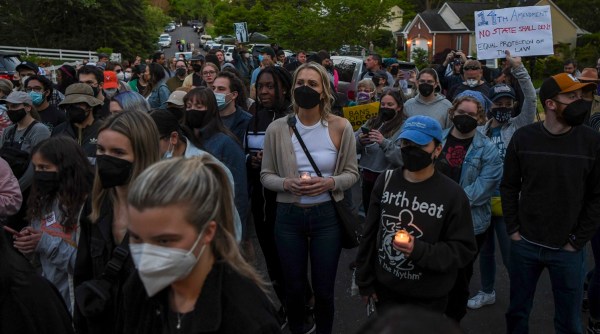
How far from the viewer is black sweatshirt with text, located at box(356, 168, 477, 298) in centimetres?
321

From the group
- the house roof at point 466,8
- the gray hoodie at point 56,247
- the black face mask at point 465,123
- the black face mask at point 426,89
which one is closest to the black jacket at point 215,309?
the gray hoodie at point 56,247

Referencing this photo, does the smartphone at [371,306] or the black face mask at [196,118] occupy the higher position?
the black face mask at [196,118]

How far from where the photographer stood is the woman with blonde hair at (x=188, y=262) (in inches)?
75.1

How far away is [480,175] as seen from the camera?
14.5 ft

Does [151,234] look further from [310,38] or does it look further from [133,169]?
[310,38]

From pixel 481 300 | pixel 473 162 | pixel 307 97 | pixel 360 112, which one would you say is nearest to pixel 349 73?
pixel 360 112

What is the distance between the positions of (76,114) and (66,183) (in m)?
2.02

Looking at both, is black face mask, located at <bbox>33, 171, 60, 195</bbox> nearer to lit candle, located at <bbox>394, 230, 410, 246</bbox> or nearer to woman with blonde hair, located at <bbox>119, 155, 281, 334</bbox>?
woman with blonde hair, located at <bbox>119, 155, 281, 334</bbox>

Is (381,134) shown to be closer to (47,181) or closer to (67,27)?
(47,181)

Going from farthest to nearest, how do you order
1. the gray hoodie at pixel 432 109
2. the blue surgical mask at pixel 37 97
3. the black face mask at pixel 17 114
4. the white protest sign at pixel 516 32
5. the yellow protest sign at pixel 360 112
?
1. the white protest sign at pixel 516 32
2. the blue surgical mask at pixel 37 97
3. the yellow protest sign at pixel 360 112
4. the gray hoodie at pixel 432 109
5. the black face mask at pixel 17 114

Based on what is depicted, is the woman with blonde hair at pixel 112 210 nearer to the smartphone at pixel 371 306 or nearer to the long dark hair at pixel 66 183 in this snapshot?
the long dark hair at pixel 66 183

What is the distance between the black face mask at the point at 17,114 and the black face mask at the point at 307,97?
10.6 feet

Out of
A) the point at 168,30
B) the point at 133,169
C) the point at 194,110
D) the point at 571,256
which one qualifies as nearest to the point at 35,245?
the point at 133,169

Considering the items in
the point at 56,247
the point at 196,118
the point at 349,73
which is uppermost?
the point at 349,73
